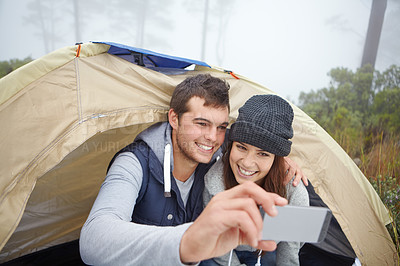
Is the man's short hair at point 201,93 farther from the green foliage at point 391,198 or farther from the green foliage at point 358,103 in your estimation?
the green foliage at point 358,103

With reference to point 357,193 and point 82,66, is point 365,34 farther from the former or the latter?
point 82,66

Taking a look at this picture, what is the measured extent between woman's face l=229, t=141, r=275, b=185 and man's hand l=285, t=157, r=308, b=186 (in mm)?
153

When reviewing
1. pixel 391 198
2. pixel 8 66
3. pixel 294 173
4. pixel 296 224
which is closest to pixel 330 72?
pixel 391 198

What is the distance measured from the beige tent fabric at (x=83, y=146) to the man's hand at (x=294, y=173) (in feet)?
0.28

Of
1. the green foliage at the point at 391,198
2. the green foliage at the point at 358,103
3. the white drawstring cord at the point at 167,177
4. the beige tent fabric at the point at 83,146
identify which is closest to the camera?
the beige tent fabric at the point at 83,146

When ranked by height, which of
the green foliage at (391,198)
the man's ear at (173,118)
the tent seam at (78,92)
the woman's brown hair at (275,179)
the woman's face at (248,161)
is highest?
the tent seam at (78,92)

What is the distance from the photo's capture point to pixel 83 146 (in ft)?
5.71

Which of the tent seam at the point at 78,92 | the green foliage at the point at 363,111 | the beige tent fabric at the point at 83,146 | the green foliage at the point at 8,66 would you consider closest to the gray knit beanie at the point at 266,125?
the beige tent fabric at the point at 83,146

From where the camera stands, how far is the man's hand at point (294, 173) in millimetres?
1390

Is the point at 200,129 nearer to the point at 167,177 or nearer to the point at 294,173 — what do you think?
the point at 167,177

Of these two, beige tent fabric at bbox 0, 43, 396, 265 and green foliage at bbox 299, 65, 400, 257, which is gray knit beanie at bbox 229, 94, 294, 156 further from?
green foliage at bbox 299, 65, 400, 257

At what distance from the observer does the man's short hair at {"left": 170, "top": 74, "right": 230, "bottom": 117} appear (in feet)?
4.51

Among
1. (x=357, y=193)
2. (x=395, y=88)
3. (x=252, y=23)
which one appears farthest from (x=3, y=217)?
(x=252, y=23)

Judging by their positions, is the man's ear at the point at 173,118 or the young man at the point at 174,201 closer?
the young man at the point at 174,201
